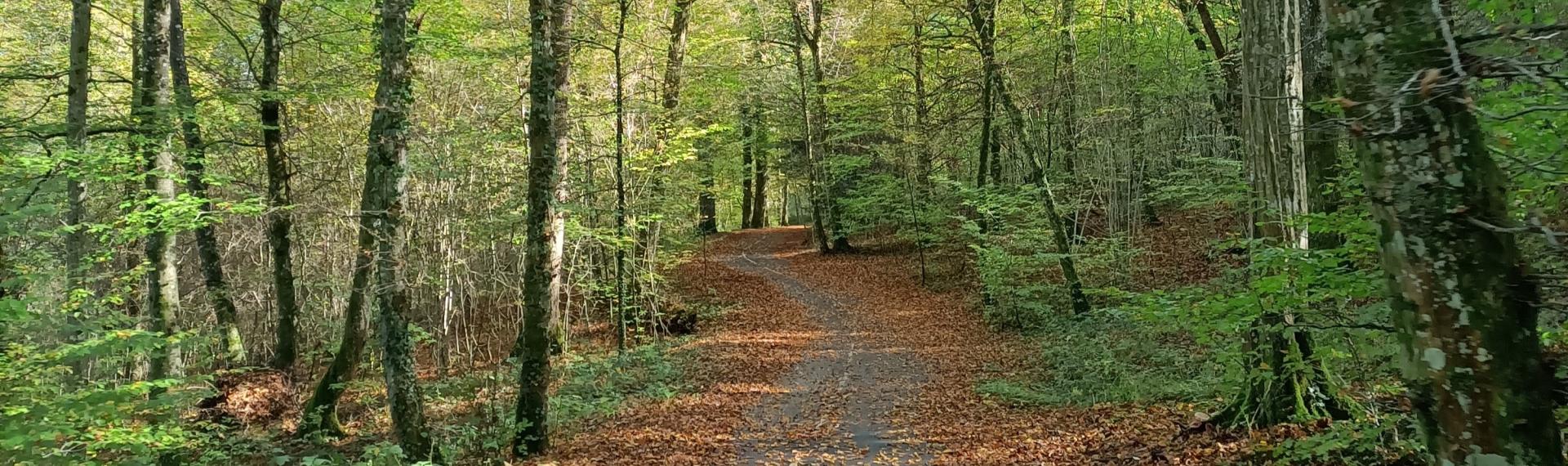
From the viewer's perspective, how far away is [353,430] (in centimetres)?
1020

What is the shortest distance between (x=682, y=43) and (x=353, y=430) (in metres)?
10.9

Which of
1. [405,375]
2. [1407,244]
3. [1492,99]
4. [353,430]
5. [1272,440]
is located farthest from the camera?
[353,430]

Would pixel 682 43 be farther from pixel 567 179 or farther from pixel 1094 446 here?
pixel 1094 446

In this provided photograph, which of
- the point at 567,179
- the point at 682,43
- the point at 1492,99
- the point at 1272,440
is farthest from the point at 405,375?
the point at 682,43

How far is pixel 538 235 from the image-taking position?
7.57m

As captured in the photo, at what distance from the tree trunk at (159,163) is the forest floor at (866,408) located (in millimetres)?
4967

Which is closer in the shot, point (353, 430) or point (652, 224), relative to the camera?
point (353, 430)

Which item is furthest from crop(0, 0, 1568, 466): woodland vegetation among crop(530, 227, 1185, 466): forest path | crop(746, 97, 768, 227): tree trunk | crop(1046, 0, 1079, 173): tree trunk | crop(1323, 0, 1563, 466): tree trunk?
crop(746, 97, 768, 227): tree trunk

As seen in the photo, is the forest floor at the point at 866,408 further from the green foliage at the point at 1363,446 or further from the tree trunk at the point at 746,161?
the tree trunk at the point at 746,161

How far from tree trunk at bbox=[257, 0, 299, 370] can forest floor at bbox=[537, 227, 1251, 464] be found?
5903mm

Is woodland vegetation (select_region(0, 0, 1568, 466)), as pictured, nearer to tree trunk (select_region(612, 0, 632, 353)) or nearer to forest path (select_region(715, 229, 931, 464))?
tree trunk (select_region(612, 0, 632, 353))

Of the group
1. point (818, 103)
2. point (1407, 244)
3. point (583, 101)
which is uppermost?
point (818, 103)

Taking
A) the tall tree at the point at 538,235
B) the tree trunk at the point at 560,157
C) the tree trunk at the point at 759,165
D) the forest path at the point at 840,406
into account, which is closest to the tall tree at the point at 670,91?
the tree trunk at the point at 560,157

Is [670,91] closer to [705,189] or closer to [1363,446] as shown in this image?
[705,189]
